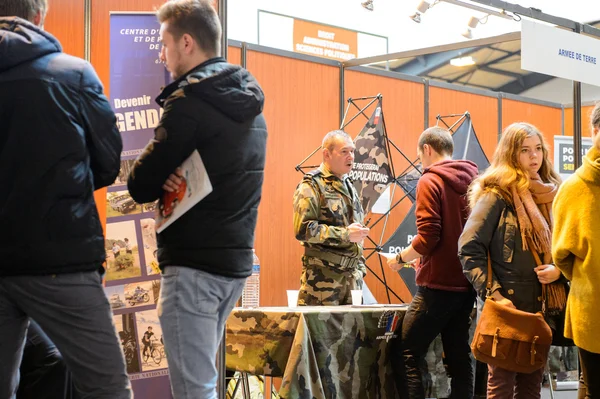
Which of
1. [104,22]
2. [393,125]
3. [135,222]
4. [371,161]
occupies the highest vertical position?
[104,22]

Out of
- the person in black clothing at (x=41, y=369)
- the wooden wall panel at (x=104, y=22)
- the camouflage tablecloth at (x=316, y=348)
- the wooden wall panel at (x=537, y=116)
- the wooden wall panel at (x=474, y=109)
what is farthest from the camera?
the wooden wall panel at (x=537, y=116)

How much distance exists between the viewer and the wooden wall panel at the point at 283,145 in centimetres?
534

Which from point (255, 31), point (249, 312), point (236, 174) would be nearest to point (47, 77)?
point (236, 174)

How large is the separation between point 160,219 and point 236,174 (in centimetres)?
23

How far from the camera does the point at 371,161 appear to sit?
546cm

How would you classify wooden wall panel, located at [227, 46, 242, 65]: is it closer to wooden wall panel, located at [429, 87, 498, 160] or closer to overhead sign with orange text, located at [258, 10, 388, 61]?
wooden wall panel, located at [429, 87, 498, 160]

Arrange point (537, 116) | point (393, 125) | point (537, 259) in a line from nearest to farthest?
point (537, 259) < point (393, 125) < point (537, 116)

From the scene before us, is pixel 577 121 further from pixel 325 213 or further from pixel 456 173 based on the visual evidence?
pixel 325 213

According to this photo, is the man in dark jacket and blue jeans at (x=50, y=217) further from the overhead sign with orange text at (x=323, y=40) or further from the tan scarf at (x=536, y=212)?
the overhead sign with orange text at (x=323, y=40)

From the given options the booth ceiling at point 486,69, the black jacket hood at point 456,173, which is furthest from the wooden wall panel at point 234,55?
the booth ceiling at point 486,69

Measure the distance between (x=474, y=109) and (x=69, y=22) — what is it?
4.30 metres

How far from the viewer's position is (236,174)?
201 centimetres

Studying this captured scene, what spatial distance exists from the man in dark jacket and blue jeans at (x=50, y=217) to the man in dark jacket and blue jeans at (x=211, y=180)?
158 mm

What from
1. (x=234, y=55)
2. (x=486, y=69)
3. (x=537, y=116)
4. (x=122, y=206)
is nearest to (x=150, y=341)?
(x=122, y=206)
